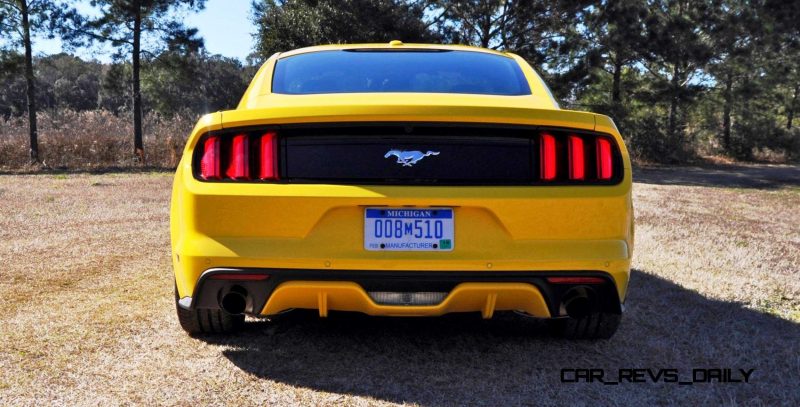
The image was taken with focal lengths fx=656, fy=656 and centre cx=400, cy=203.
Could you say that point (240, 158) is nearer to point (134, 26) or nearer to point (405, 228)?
point (405, 228)

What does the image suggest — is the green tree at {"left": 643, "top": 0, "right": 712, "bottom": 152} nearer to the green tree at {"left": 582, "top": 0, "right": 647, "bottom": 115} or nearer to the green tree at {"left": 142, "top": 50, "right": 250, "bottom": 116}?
the green tree at {"left": 582, "top": 0, "right": 647, "bottom": 115}

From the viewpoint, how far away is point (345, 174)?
8.04 feet

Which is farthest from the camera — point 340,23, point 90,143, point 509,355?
point 340,23

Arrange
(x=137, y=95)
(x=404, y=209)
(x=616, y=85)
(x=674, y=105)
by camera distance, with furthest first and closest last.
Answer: (x=674, y=105), (x=616, y=85), (x=137, y=95), (x=404, y=209)

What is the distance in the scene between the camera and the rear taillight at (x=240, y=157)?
248 centimetres

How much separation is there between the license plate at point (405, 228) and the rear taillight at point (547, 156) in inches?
15.9

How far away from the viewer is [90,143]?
2000cm

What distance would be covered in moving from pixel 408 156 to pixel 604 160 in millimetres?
784

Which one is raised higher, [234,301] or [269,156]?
[269,156]

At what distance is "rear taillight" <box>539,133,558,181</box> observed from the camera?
2.50 meters

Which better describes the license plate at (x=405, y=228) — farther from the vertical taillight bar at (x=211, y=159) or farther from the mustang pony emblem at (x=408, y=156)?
the vertical taillight bar at (x=211, y=159)

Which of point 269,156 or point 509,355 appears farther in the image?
point 509,355

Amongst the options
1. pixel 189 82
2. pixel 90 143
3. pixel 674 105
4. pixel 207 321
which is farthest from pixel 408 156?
pixel 674 105

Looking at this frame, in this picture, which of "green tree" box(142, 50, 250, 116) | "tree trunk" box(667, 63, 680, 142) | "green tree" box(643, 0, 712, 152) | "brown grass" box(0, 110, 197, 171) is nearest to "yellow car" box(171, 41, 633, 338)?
"brown grass" box(0, 110, 197, 171)
